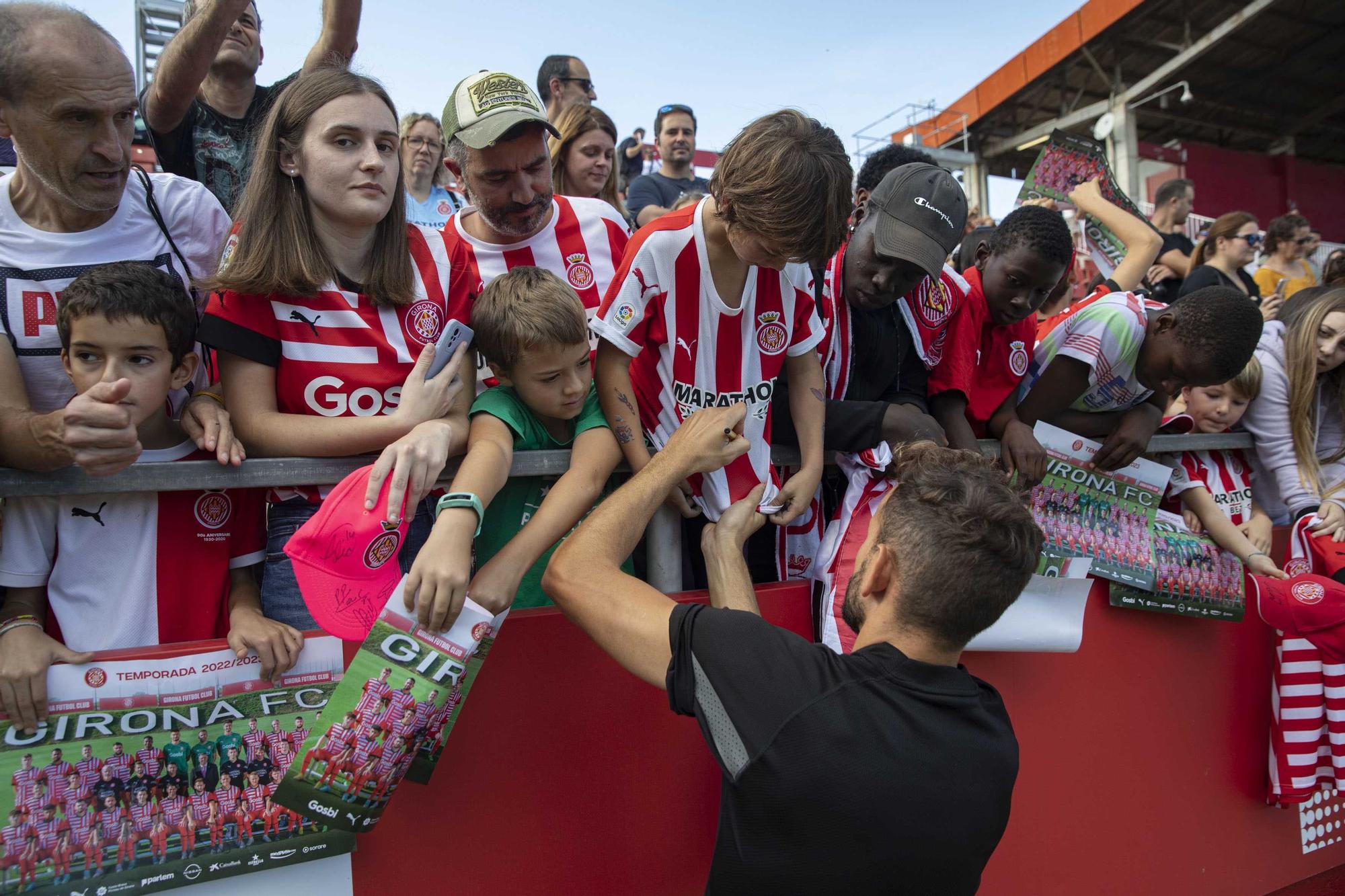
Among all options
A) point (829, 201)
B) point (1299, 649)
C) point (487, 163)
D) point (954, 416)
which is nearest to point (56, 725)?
point (487, 163)

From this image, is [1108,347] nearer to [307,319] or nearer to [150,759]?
[307,319]

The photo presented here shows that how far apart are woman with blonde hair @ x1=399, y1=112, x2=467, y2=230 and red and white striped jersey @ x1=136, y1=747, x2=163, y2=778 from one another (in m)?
3.51

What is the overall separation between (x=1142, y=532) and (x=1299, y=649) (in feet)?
3.02

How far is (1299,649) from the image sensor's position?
123 inches

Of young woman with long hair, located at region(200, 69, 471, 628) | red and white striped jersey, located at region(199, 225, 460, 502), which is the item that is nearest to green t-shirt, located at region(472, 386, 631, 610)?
young woman with long hair, located at region(200, 69, 471, 628)

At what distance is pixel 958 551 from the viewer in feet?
5.09

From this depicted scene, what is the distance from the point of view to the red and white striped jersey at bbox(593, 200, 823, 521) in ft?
7.03

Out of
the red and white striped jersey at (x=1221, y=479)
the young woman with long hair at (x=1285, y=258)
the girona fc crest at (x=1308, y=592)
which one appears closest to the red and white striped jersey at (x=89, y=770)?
the red and white striped jersey at (x=1221, y=479)

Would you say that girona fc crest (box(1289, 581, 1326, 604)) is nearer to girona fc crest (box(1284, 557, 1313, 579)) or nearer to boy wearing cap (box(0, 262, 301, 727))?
girona fc crest (box(1284, 557, 1313, 579))

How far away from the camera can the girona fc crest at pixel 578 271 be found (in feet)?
8.91

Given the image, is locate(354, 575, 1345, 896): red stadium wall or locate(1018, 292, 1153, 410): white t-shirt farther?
locate(1018, 292, 1153, 410): white t-shirt

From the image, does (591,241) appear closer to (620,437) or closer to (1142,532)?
(620,437)

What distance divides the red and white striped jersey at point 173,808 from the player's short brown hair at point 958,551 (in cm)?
147

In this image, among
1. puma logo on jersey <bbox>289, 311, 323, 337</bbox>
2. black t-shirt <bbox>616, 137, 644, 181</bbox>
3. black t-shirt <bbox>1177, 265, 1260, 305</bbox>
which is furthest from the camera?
black t-shirt <bbox>616, 137, 644, 181</bbox>
